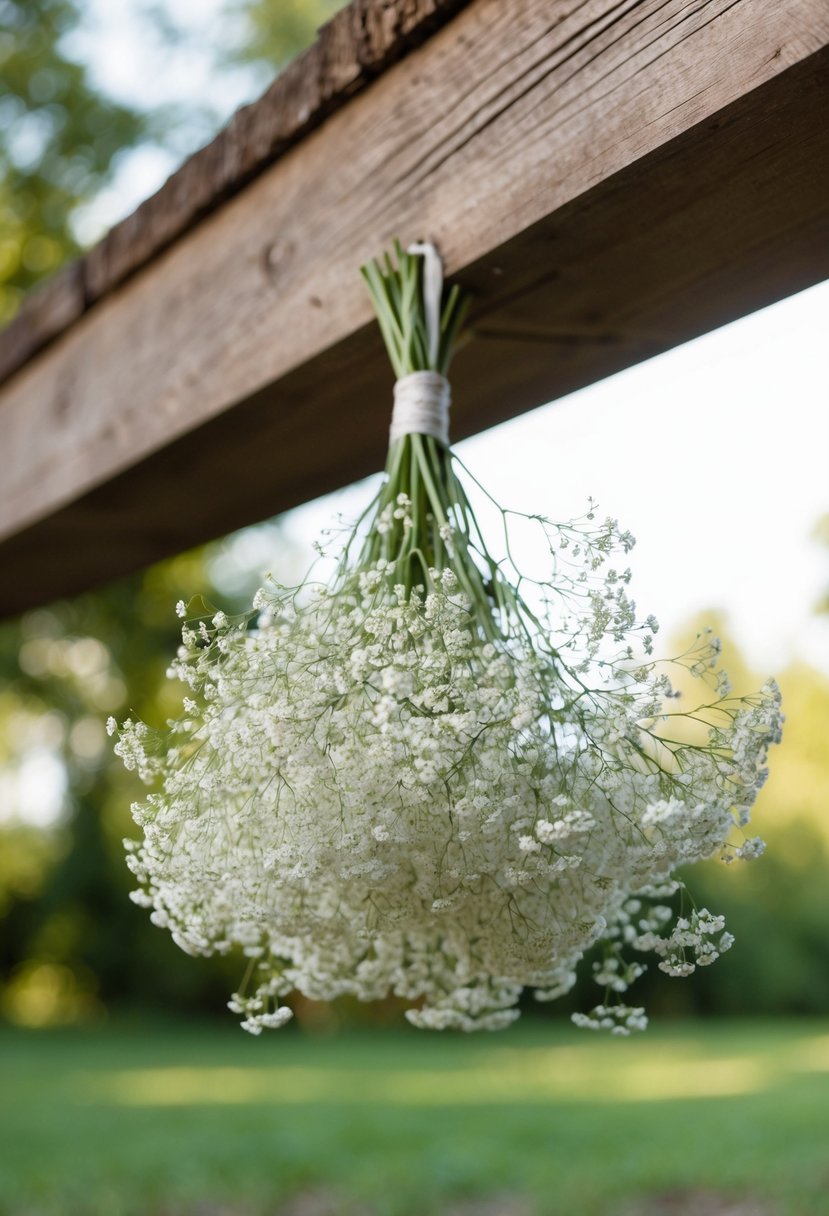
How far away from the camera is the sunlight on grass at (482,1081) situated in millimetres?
6680

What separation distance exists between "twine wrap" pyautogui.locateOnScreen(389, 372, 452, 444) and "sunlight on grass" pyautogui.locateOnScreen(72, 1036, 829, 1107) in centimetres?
621

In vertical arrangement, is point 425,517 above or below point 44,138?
below

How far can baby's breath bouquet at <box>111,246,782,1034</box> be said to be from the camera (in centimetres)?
73

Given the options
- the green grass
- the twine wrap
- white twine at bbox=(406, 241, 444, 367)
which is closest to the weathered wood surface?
white twine at bbox=(406, 241, 444, 367)

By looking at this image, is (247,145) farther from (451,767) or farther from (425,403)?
(451,767)

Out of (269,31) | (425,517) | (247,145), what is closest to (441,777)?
(425,517)

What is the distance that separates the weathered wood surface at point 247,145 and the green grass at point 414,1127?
3296 millimetres

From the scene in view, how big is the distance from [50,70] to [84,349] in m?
5.83

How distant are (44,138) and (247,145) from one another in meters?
6.40

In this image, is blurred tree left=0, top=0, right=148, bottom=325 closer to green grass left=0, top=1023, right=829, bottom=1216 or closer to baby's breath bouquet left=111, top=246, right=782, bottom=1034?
green grass left=0, top=1023, right=829, bottom=1216

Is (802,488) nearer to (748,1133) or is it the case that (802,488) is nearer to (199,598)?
(748,1133)

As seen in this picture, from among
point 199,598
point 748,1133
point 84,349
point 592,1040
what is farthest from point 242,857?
point 592,1040

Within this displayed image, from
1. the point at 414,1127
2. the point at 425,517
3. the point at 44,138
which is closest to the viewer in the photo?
the point at 425,517

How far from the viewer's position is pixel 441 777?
2.36 feet
